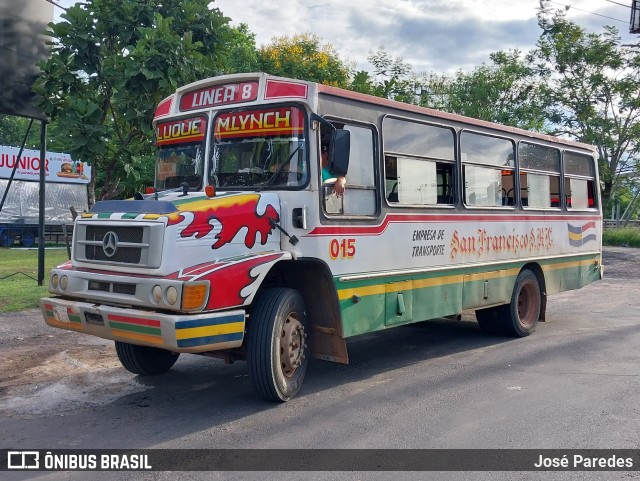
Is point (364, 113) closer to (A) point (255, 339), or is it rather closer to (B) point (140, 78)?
(A) point (255, 339)

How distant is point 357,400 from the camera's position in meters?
6.55

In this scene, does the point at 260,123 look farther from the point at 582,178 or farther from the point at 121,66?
the point at 582,178

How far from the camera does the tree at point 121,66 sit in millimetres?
11414

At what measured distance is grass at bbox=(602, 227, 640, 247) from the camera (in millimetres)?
29281

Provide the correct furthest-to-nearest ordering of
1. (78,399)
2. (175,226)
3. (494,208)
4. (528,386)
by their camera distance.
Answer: (494,208)
(528,386)
(78,399)
(175,226)

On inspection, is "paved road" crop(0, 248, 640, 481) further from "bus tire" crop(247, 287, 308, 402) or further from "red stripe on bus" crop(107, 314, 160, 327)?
"red stripe on bus" crop(107, 314, 160, 327)

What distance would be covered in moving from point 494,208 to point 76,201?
102 feet

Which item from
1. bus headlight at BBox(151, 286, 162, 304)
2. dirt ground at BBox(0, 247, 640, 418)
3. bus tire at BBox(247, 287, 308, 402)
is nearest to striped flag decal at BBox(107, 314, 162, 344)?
bus headlight at BBox(151, 286, 162, 304)

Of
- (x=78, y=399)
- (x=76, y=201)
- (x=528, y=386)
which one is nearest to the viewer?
(x=78, y=399)

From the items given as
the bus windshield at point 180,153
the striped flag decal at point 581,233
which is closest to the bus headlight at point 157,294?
the bus windshield at point 180,153

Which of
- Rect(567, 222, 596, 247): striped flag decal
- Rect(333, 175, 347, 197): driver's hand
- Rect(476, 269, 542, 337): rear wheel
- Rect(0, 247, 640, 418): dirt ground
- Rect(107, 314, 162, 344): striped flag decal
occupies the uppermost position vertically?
Rect(333, 175, 347, 197): driver's hand

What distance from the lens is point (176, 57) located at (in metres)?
11.4

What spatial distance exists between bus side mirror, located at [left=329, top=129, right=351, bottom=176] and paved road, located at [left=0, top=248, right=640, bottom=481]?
223cm

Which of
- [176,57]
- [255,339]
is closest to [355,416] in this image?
[255,339]
